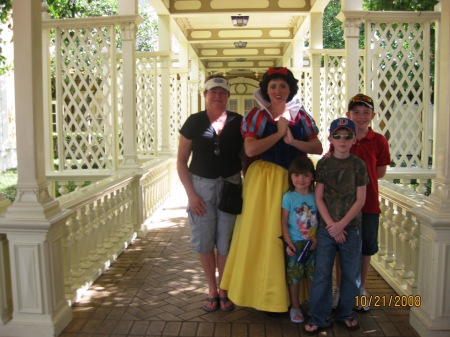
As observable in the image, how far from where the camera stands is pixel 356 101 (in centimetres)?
307

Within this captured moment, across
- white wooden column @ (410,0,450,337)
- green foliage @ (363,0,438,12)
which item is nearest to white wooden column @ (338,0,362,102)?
green foliage @ (363,0,438,12)

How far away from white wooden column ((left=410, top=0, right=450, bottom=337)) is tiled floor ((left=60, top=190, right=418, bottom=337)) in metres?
0.22

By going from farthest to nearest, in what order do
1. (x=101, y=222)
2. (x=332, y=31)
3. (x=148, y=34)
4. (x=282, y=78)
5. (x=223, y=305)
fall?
(x=148, y=34) → (x=332, y=31) → (x=101, y=222) → (x=223, y=305) → (x=282, y=78)

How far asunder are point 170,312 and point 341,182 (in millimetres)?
1503

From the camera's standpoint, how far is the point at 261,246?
298 cm

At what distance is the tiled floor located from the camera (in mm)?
3002

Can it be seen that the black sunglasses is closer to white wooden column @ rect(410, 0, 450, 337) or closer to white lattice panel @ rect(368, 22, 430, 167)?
white wooden column @ rect(410, 0, 450, 337)

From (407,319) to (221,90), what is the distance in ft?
6.39

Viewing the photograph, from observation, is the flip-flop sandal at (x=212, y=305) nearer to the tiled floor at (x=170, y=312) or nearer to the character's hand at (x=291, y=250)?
the tiled floor at (x=170, y=312)

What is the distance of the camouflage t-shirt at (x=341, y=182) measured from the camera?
9.13 ft

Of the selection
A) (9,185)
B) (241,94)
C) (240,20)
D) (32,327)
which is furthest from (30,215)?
(241,94)

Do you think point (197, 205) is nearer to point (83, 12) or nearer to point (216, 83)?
point (216, 83)
